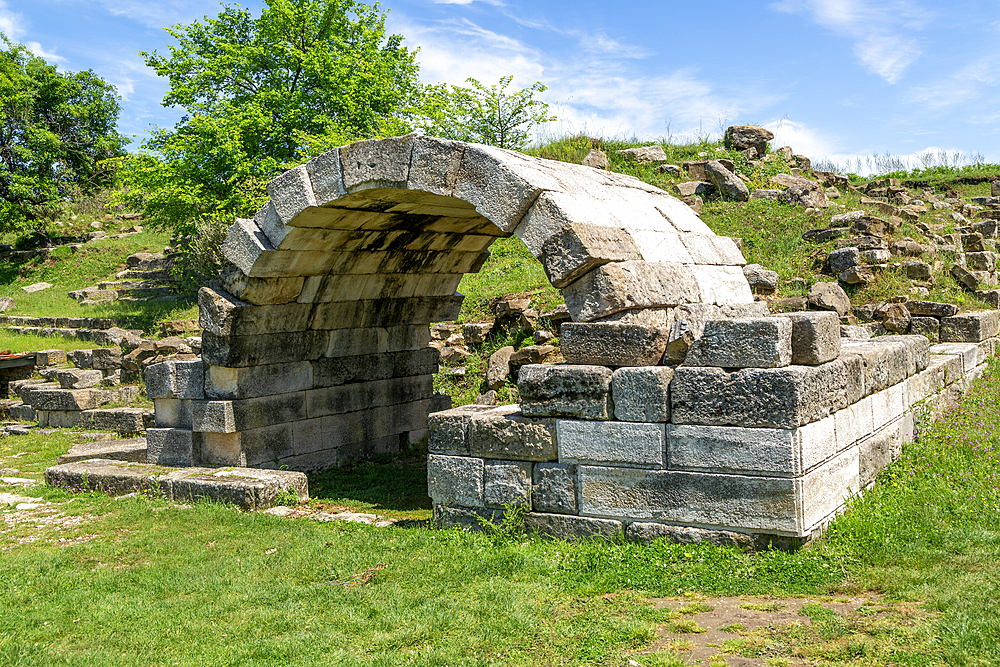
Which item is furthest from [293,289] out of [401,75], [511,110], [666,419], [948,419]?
[401,75]

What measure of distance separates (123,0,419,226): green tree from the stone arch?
11.3 meters

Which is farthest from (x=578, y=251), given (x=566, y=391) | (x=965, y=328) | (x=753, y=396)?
(x=965, y=328)

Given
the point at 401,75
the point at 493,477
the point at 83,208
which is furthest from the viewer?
the point at 83,208

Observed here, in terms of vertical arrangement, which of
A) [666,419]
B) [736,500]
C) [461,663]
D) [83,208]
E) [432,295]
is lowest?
[461,663]

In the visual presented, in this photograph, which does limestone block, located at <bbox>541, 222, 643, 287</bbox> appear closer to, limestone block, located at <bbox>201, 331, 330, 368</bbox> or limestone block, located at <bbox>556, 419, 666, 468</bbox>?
limestone block, located at <bbox>556, 419, 666, 468</bbox>

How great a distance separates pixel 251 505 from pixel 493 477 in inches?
113

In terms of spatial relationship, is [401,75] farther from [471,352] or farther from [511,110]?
[471,352]

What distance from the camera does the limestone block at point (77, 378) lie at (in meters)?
15.4

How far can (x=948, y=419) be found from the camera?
28.7 ft

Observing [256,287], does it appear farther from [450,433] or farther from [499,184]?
[499,184]

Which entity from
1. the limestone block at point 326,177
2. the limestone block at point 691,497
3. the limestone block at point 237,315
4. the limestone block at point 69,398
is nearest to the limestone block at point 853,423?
the limestone block at point 691,497

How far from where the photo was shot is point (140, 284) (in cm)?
2906

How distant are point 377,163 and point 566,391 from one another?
9.26 feet

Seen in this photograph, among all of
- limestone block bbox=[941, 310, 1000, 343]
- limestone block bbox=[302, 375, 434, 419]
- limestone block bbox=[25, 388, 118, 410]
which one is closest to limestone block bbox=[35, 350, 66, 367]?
limestone block bbox=[25, 388, 118, 410]
